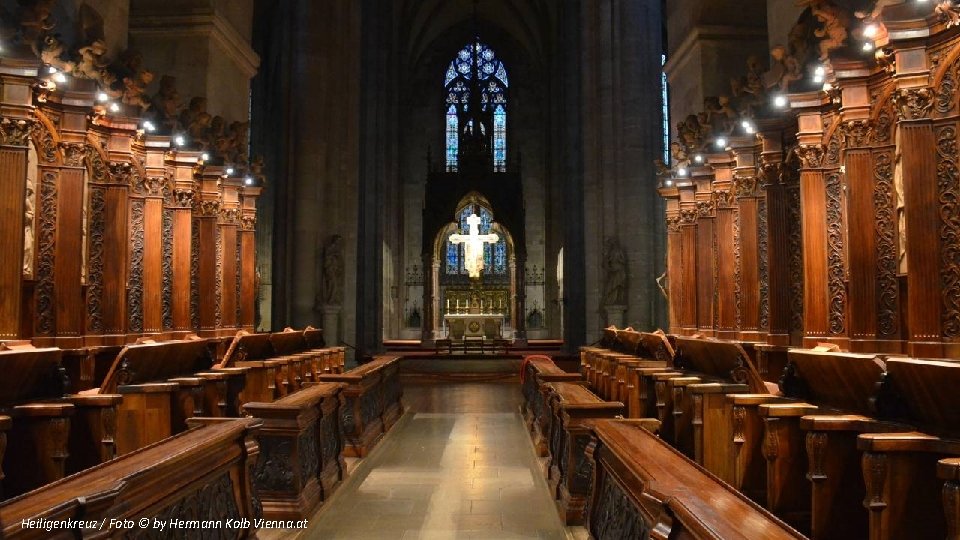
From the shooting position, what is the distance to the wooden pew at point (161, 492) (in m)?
2.56

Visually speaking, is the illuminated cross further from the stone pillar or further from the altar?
the stone pillar

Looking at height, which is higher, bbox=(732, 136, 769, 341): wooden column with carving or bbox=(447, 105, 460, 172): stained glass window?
bbox=(447, 105, 460, 172): stained glass window

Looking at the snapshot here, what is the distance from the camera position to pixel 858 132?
663cm

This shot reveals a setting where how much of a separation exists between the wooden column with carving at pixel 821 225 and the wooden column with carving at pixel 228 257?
31.6 ft

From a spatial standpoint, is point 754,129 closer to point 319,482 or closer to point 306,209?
point 319,482

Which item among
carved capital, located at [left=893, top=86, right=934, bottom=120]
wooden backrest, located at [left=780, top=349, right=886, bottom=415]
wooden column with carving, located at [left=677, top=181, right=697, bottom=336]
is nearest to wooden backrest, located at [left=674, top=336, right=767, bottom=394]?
wooden backrest, located at [left=780, top=349, right=886, bottom=415]

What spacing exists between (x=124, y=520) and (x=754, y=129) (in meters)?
8.21

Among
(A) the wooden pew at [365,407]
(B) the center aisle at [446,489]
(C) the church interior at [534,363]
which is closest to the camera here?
(C) the church interior at [534,363]

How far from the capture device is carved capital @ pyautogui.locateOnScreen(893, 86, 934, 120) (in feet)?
18.4

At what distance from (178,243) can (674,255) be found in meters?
8.06

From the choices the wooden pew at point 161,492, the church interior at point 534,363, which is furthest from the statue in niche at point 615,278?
the wooden pew at point 161,492

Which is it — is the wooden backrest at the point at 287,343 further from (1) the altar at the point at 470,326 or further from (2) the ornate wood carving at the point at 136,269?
(1) the altar at the point at 470,326

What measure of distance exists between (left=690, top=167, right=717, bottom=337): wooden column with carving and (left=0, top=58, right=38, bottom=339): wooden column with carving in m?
Result: 8.61

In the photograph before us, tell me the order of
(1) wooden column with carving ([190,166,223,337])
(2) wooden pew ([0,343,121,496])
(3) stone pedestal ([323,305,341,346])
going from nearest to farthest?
(2) wooden pew ([0,343,121,496])
(1) wooden column with carving ([190,166,223,337])
(3) stone pedestal ([323,305,341,346])
